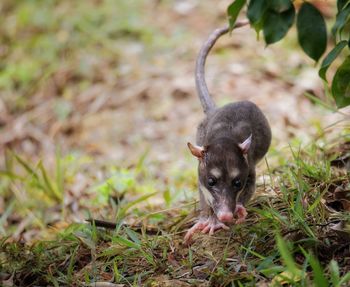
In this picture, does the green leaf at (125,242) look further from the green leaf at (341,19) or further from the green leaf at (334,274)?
the green leaf at (341,19)

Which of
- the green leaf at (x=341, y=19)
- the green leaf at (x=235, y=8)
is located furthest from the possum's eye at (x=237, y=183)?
the green leaf at (x=341, y=19)

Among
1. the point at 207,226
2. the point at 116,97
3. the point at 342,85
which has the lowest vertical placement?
the point at 116,97

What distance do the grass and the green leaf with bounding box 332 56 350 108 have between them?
582mm

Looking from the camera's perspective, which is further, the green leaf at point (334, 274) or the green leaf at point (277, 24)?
the green leaf at point (277, 24)

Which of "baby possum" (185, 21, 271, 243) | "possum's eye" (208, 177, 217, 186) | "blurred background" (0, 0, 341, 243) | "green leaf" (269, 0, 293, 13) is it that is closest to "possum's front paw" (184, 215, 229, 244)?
"baby possum" (185, 21, 271, 243)

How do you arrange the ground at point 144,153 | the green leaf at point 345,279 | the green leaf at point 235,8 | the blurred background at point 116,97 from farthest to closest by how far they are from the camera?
the blurred background at point 116,97 < the ground at point 144,153 < the green leaf at point 235,8 < the green leaf at point 345,279

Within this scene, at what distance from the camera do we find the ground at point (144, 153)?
363 centimetres

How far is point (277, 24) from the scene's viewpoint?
350cm

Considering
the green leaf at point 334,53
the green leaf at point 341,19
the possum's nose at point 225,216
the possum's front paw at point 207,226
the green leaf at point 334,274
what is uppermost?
the green leaf at point 341,19

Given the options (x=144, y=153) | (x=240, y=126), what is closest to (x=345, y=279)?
(x=240, y=126)

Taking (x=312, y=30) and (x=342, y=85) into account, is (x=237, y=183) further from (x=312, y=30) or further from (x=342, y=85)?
(x=312, y=30)

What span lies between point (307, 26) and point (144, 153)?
11.0 feet

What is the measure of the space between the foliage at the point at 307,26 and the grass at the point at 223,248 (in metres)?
0.71

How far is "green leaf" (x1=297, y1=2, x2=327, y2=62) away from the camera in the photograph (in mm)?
3367
